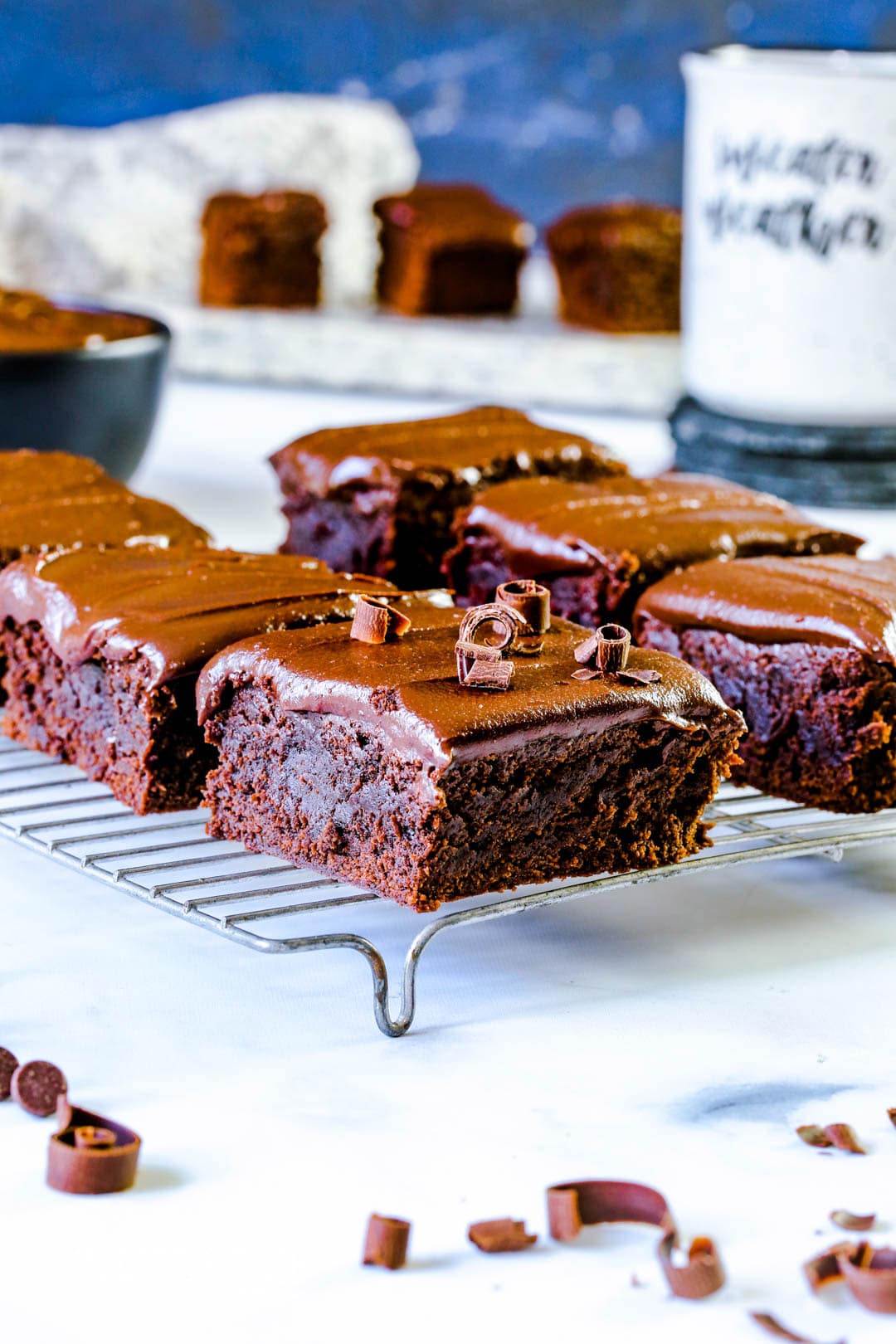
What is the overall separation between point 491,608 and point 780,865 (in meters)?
0.46

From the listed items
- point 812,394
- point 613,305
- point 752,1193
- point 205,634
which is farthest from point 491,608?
point 613,305

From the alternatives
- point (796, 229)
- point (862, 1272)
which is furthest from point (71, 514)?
point (796, 229)

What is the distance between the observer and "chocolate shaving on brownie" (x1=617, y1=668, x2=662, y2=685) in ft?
5.41

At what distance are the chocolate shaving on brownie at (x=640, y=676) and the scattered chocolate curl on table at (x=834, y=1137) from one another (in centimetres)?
41

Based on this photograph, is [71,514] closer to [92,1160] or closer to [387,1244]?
[92,1160]

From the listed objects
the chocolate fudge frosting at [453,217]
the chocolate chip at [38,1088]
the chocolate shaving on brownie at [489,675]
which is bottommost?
the chocolate chip at [38,1088]

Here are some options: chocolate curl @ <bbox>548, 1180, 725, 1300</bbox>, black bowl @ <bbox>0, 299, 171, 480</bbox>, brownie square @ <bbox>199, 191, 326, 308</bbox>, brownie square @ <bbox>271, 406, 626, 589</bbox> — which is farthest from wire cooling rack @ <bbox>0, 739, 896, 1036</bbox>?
brownie square @ <bbox>199, 191, 326, 308</bbox>

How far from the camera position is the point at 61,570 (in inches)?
78.2

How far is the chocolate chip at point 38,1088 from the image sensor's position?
4.64ft

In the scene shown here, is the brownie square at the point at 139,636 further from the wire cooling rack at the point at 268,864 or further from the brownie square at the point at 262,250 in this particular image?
the brownie square at the point at 262,250

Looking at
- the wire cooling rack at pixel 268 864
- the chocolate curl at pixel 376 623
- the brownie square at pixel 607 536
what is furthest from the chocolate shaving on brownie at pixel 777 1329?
the brownie square at pixel 607 536

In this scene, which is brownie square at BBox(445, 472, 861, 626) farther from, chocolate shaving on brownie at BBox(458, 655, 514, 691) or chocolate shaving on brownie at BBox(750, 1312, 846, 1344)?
chocolate shaving on brownie at BBox(750, 1312, 846, 1344)

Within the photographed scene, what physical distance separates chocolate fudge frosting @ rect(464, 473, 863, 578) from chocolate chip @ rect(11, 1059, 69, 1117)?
954mm

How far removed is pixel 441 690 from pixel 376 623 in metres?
0.15
